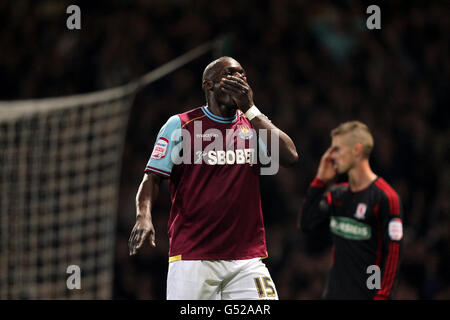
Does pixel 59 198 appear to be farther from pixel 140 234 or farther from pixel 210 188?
pixel 140 234

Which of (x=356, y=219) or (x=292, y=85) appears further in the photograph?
(x=292, y=85)

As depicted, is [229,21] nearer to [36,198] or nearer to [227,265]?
[36,198]

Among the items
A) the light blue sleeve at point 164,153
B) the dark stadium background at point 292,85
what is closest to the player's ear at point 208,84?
the light blue sleeve at point 164,153

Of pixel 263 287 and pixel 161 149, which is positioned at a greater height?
pixel 161 149

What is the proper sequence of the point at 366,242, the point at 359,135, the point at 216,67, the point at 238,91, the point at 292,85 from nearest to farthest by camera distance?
the point at 238,91 → the point at 216,67 → the point at 366,242 → the point at 359,135 → the point at 292,85

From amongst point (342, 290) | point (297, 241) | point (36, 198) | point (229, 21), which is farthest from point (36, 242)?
point (229, 21)

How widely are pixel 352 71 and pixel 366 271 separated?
4.11 m

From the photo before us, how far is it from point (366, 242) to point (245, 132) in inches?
61.9

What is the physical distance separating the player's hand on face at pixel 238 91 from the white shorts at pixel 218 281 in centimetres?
82

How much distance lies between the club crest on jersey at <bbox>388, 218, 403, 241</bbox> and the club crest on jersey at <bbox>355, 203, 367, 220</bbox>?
0.76 feet

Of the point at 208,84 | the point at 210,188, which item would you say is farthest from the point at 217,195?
the point at 208,84

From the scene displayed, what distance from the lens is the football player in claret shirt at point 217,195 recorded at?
335 centimetres

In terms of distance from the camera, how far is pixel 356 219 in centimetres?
467

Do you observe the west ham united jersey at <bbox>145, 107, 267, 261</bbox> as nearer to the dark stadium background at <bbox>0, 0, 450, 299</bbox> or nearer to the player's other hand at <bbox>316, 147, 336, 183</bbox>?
the player's other hand at <bbox>316, 147, 336, 183</bbox>
